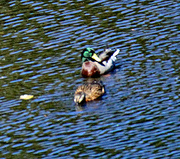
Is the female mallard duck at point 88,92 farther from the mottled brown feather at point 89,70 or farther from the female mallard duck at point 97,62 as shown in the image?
the female mallard duck at point 97,62

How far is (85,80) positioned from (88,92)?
187 centimetres

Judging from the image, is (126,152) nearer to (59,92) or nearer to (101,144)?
(101,144)

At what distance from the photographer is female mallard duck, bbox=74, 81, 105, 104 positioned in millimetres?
14305

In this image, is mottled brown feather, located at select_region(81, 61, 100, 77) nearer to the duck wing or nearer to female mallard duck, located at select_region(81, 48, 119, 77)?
female mallard duck, located at select_region(81, 48, 119, 77)

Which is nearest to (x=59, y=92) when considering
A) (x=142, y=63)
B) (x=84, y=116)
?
(x=84, y=116)

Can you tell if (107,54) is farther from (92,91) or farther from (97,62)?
(92,91)

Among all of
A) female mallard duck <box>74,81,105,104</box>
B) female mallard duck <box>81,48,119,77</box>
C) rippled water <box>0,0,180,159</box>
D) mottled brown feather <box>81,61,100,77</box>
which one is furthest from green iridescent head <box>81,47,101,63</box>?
female mallard duck <box>74,81,105,104</box>

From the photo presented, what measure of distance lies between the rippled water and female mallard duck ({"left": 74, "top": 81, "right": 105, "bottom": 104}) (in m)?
0.21

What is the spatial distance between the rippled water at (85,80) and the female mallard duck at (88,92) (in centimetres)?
21

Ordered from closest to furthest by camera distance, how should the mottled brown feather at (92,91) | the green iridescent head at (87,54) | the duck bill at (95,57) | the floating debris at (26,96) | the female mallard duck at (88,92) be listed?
the female mallard duck at (88,92)
the mottled brown feather at (92,91)
the floating debris at (26,96)
the green iridescent head at (87,54)
the duck bill at (95,57)

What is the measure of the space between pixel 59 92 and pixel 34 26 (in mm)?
5665

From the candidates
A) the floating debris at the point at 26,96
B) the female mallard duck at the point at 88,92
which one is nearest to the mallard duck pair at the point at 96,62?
the female mallard duck at the point at 88,92

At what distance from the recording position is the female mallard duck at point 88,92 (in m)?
14.3

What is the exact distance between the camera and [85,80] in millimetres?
16469
